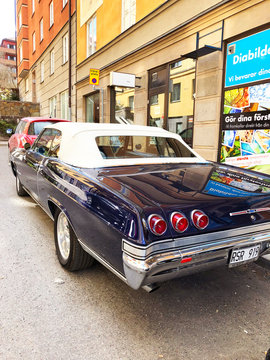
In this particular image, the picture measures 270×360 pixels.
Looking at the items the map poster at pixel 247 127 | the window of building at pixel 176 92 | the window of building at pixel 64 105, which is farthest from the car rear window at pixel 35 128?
the window of building at pixel 64 105

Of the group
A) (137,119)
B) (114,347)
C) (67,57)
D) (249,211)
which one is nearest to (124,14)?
(137,119)

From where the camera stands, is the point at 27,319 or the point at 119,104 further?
the point at 119,104

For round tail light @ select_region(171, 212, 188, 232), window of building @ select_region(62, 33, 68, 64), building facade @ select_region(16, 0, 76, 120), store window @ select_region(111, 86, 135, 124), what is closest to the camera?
round tail light @ select_region(171, 212, 188, 232)

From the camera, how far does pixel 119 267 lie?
2100 millimetres

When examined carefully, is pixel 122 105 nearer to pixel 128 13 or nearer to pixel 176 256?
pixel 128 13

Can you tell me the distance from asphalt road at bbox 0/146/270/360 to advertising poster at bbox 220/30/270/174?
3434mm

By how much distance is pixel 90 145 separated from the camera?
3.20 metres

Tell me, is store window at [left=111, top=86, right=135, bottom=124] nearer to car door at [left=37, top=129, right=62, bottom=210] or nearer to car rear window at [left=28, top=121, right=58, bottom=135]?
Answer: car rear window at [left=28, top=121, right=58, bottom=135]

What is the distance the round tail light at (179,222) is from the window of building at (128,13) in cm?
1016

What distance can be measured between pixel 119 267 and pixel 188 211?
622mm

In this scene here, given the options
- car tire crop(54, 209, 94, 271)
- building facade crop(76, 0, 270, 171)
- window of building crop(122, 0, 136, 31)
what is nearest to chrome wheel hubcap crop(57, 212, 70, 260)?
car tire crop(54, 209, 94, 271)

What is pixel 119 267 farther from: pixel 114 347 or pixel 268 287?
pixel 268 287

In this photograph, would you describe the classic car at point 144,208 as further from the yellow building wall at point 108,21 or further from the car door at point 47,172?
the yellow building wall at point 108,21

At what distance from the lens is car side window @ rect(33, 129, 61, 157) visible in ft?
12.5
